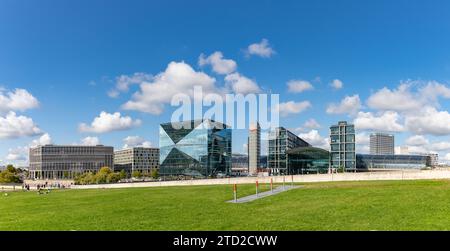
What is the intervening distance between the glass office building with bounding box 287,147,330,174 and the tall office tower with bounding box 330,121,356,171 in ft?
30.3

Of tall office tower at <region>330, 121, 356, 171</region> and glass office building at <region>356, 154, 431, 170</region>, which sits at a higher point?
tall office tower at <region>330, 121, 356, 171</region>

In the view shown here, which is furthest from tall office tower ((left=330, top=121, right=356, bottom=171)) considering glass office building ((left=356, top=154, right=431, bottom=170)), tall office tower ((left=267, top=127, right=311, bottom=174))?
glass office building ((left=356, top=154, right=431, bottom=170))

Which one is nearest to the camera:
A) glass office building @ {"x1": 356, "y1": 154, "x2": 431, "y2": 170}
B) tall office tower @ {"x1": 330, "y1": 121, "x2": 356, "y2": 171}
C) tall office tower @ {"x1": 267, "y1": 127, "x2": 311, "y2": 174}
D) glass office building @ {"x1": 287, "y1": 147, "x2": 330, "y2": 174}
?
tall office tower @ {"x1": 330, "y1": 121, "x2": 356, "y2": 171}

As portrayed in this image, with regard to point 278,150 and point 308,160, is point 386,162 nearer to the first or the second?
point 308,160

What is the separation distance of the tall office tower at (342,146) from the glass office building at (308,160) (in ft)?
30.3

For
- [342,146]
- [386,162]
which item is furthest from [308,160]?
[386,162]

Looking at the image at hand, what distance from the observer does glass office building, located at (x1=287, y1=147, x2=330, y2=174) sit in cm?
17169

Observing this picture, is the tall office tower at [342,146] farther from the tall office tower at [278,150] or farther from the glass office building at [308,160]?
the tall office tower at [278,150]

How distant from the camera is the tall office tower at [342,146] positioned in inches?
6230

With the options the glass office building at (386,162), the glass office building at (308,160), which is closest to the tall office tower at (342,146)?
the glass office building at (308,160)

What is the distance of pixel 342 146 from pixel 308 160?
18419 millimetres

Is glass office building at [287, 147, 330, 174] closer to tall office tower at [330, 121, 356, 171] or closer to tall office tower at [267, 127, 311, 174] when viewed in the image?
tall office tower at [267, 127, 311, 174]

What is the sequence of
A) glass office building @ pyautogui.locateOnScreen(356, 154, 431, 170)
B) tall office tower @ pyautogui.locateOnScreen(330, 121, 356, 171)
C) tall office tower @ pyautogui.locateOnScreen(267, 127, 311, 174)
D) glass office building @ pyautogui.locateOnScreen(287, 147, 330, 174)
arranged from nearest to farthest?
1. tall office tower @ pyautogui.locateOnScreen(330, 121, 356, 171)
2. tall office tower @ pyautogui.locateOnScreen(267, 127, 311, 174)
3. glass office building @ pyautogui.locateOnScreen(287, 147, 330, 174)
4. glass office building @ pyautogui.locateOnScreen(356, 154, 431, 170)
